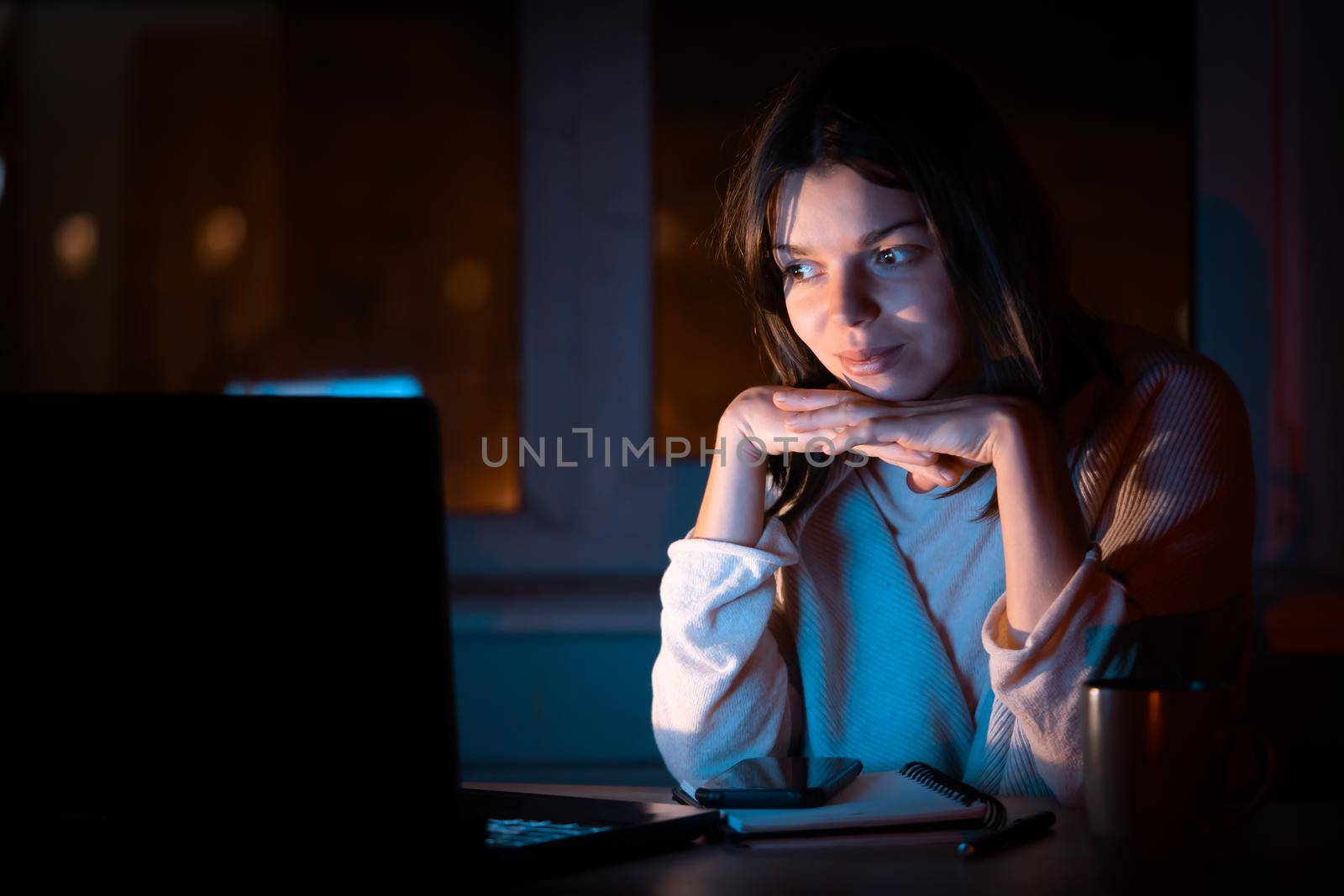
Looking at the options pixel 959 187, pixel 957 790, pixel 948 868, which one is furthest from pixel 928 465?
pixel 948 868

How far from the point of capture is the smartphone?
83cm

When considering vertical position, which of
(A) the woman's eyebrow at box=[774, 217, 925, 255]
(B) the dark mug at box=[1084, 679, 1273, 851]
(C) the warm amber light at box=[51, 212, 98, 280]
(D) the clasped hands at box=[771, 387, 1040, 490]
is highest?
(C) the warm amber light at box=[51, 212, 98, 280]

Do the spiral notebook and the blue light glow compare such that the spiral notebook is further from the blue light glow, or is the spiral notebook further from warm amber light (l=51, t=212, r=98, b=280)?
warm amber light (l=51, t=212, r=98, b=280)

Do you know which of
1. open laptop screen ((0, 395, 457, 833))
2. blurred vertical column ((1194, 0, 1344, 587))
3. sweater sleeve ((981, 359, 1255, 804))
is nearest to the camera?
open laptop screen ((0, 395, 457, 833))

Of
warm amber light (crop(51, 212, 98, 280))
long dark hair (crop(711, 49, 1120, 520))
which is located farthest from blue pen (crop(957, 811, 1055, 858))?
warm amber light (crop(51, 212, 98, 280))

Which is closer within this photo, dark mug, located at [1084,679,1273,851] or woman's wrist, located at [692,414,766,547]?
dark mug, located at [1084,679,1273,851]

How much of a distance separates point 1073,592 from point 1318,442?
3.79 feet

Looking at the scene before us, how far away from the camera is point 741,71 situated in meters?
2.06

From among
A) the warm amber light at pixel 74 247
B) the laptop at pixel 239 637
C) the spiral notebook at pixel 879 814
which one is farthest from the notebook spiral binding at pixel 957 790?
the warm amber light at pixel 74 247

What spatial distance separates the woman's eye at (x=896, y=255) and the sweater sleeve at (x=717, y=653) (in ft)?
1.00

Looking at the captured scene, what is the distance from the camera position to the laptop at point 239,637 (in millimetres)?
666

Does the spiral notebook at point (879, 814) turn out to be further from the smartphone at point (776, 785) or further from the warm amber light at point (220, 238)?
the warm amber light at point (220, 238)

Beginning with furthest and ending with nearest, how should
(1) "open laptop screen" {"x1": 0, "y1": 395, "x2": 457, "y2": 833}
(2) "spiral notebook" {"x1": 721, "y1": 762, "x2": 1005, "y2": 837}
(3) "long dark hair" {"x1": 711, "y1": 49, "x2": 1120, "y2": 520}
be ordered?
(3) "long dark hair" {"x1": 711, "y1": 49, "x2": 1120, "y2": 520} → (2) "spiral notebook" {"x1": 721, "y1": 762, "x2": 1005, "y2": 837} → (1) "open laptop screen" {"x1": 0, "y1": 395, "x2": 457, "y2": 833}

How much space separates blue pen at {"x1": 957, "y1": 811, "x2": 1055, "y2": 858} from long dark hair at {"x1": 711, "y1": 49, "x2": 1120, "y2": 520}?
1.76 ft
